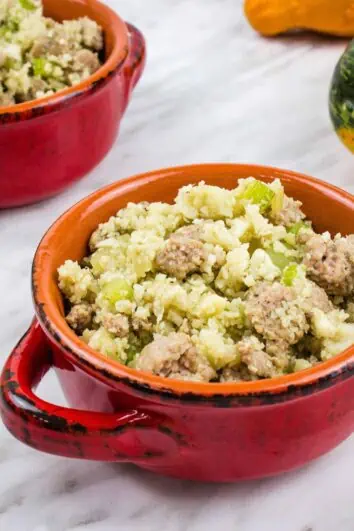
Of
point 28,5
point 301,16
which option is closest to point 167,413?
point 28,5

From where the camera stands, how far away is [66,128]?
4.05 ft

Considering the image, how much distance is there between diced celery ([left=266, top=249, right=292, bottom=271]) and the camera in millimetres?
925

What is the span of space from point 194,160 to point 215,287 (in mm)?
591

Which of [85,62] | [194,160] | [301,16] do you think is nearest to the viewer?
[85,62]

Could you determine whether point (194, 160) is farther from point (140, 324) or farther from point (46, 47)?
point (140, 324)

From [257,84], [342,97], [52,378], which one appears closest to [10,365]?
[52,378]

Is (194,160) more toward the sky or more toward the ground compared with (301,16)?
more toward the ground

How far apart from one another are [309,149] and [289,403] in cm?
79

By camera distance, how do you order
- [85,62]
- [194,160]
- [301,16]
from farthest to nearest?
[301,16] → [194,160] → [85,62]

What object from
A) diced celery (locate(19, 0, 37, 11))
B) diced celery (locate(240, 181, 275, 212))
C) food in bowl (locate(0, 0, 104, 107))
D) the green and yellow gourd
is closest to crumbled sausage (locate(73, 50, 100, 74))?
food in bowl (locate(0, 0, 104, 107))

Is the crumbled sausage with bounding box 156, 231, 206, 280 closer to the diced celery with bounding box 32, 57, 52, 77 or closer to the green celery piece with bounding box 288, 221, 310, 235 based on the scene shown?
the green celery piece with bounding box 288, 221, 310, 235

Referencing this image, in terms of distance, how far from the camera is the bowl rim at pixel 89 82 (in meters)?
1.18

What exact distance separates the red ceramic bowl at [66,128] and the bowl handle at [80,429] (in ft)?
1.55

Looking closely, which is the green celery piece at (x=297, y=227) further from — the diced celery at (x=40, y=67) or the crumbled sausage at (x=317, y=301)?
the diced celery at (x=40, y=67)
